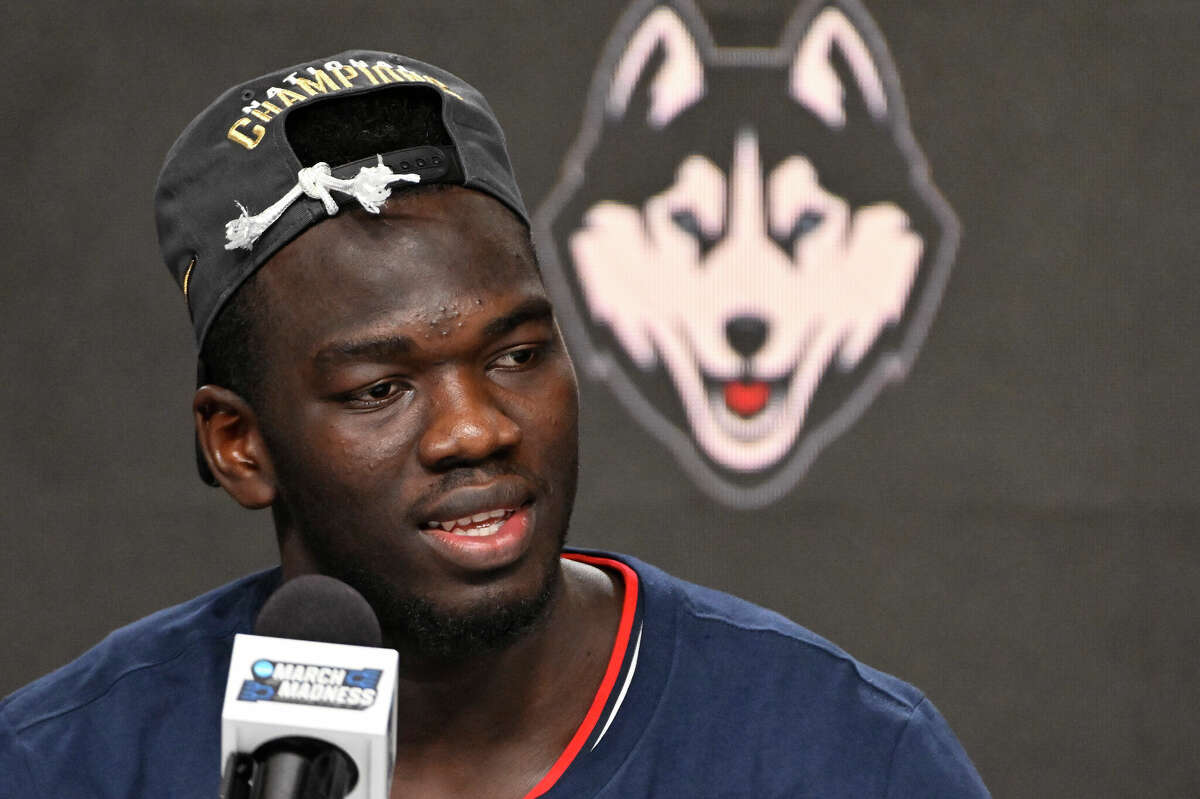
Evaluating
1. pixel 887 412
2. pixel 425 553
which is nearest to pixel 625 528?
pixel 887 412

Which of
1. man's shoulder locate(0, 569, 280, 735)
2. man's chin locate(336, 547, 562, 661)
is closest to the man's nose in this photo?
man's chin locate(336, 547, 562, 661)

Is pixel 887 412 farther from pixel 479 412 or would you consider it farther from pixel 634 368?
pixel 479 412

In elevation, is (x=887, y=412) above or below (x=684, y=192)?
below

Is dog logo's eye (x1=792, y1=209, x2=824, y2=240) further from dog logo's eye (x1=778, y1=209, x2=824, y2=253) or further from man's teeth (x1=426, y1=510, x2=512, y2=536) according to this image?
man's teeth (x1=426, y1=510, x2=512, y2=536)

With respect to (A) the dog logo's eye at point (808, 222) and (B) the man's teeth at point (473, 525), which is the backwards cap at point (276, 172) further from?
(A) the dog logo's eye at point (808, 222)

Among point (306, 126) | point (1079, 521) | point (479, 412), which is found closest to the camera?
point (479, 412)

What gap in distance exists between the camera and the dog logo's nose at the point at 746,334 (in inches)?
105

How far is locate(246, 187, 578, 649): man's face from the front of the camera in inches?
56.5

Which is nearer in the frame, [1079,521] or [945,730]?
[945,730]

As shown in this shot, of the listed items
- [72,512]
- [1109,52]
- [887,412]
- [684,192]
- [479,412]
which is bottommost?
[72,512]

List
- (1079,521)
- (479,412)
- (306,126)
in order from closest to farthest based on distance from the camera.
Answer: (479,412) < (306,126) < (1079,521)

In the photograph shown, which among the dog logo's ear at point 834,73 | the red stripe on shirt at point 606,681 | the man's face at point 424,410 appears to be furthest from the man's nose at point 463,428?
the dog logo's ear at point 834,73

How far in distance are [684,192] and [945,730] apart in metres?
1.24

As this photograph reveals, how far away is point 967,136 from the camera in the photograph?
263 centimetres
